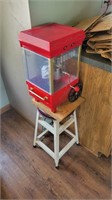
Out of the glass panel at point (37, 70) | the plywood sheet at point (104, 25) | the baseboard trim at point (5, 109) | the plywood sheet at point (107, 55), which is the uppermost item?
the plywood sheet at point (104, 25)

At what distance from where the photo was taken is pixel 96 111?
48.0 inches

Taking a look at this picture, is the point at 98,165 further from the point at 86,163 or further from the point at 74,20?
the point at 74,20

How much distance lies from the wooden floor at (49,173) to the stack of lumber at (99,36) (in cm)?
92

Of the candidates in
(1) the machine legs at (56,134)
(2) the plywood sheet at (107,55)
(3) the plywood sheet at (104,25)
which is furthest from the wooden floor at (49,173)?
(3) the plywood sheet at (104,25)

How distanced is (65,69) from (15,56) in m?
0.49

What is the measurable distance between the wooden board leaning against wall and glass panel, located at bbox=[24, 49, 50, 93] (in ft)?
0.93

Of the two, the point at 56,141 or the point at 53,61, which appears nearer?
the point at 53,61

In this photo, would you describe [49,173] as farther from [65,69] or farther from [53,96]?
[65,69]

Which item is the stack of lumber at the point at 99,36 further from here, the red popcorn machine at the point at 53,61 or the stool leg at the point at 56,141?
the stool leg at the point at 56,141

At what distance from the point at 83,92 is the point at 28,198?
90 cm

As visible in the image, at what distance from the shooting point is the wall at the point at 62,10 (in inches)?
39.4

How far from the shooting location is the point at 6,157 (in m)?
1.47

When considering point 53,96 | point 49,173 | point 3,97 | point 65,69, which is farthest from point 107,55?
point 3,97

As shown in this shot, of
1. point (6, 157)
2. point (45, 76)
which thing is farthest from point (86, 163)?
point (45, 76)
